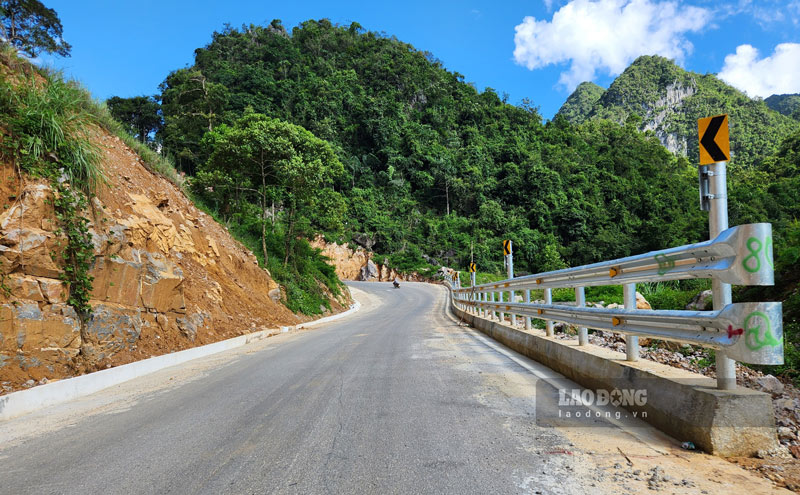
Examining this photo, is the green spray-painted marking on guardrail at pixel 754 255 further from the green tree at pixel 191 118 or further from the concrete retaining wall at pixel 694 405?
the green tree at pixel 191 118

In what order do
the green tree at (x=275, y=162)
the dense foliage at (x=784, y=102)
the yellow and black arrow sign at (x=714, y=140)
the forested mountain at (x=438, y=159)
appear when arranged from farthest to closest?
the dense foliage at (x=784, y=102) → the forested mountain at (x=438, y=159) → the green tree at (x=275, y=162) → the yellow and black arrow sign at (x=714, y=140)

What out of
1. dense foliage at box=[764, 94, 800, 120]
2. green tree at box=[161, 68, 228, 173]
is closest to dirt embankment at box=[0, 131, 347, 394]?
green tree at box=[161, 68, 228, 173]

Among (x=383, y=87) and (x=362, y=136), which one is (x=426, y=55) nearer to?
(x=383, y=87)

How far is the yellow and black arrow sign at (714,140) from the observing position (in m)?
3.52

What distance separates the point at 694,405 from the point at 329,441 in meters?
2.82

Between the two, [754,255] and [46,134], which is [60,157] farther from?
[754,255]

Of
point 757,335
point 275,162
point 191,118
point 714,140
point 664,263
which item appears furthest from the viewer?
point 191,118

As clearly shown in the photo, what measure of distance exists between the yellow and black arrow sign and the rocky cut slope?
881cm

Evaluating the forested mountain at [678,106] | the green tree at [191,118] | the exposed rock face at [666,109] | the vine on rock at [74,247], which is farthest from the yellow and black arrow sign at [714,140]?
the exposed rock face at [666,109]

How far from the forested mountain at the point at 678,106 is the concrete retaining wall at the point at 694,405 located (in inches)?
5641

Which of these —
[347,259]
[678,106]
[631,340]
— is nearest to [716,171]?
[631,340]

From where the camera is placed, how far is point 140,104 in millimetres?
64625

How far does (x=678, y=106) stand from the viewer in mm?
158375

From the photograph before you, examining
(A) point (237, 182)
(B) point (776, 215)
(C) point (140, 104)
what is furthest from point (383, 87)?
(A) point (237, 182)
